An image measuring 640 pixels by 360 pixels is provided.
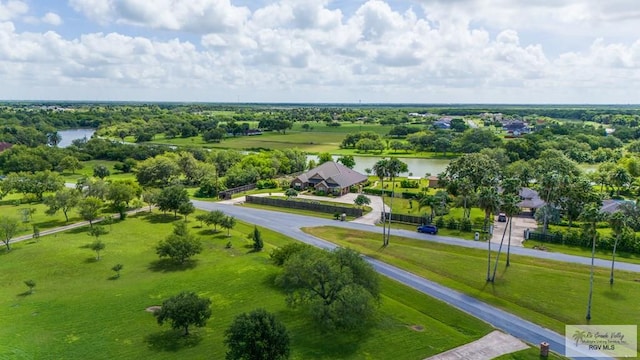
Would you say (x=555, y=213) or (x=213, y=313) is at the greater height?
(x=555, y=213)

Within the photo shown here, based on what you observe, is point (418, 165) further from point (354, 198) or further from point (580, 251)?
point (580, 251)

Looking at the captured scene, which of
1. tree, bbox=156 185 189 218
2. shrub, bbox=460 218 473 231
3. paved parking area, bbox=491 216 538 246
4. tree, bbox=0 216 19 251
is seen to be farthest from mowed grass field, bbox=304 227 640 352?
tree, bbox=0 216 19 251

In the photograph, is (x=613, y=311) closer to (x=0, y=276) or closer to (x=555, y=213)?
(x=555, y=213)

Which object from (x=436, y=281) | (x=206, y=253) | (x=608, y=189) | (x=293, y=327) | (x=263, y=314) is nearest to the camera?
(x=263, y=314)

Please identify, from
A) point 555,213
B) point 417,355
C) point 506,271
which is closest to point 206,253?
point 417,355

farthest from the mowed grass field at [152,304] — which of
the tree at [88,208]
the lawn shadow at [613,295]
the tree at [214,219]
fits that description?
the lawn shadow at [613,295]

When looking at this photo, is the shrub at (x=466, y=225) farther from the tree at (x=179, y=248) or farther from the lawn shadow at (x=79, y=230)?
the lawn shadow at (x=79, y=230)
